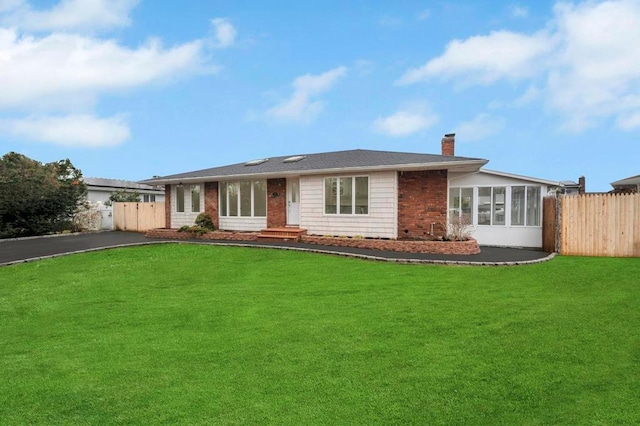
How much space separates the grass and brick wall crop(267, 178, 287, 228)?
8.82 meters

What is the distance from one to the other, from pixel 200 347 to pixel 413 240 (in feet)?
34.6

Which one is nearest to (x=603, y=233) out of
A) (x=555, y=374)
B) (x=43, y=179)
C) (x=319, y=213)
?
(x=319, y=213)

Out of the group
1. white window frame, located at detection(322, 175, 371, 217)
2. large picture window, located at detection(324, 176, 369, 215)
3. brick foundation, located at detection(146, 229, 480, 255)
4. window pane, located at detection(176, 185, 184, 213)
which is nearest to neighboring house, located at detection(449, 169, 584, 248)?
brick foundation, located at detection(146, 229, 480, 255)

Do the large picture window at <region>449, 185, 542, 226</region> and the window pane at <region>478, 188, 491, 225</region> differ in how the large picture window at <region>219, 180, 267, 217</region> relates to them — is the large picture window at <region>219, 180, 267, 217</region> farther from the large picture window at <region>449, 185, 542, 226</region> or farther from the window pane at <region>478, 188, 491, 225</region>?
the window pane at <region>478, 188, 491, 225</region>

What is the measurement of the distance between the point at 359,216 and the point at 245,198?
20.3 ft

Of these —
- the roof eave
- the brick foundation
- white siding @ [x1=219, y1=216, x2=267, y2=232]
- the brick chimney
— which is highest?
the brick chimney

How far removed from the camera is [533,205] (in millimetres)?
14375

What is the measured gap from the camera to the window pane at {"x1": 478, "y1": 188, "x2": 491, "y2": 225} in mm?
14883

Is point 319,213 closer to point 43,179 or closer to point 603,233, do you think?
point 603,233

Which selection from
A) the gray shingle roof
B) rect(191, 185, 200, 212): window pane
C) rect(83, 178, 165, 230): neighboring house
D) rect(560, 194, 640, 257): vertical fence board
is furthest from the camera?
rect(83, 178, 165, 230): neighboring house

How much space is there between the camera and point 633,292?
6855 mm

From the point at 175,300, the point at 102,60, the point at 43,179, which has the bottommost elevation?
the point at 175,300

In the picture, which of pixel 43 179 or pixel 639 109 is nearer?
pixel 639 109

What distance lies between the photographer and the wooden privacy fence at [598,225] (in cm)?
1175
